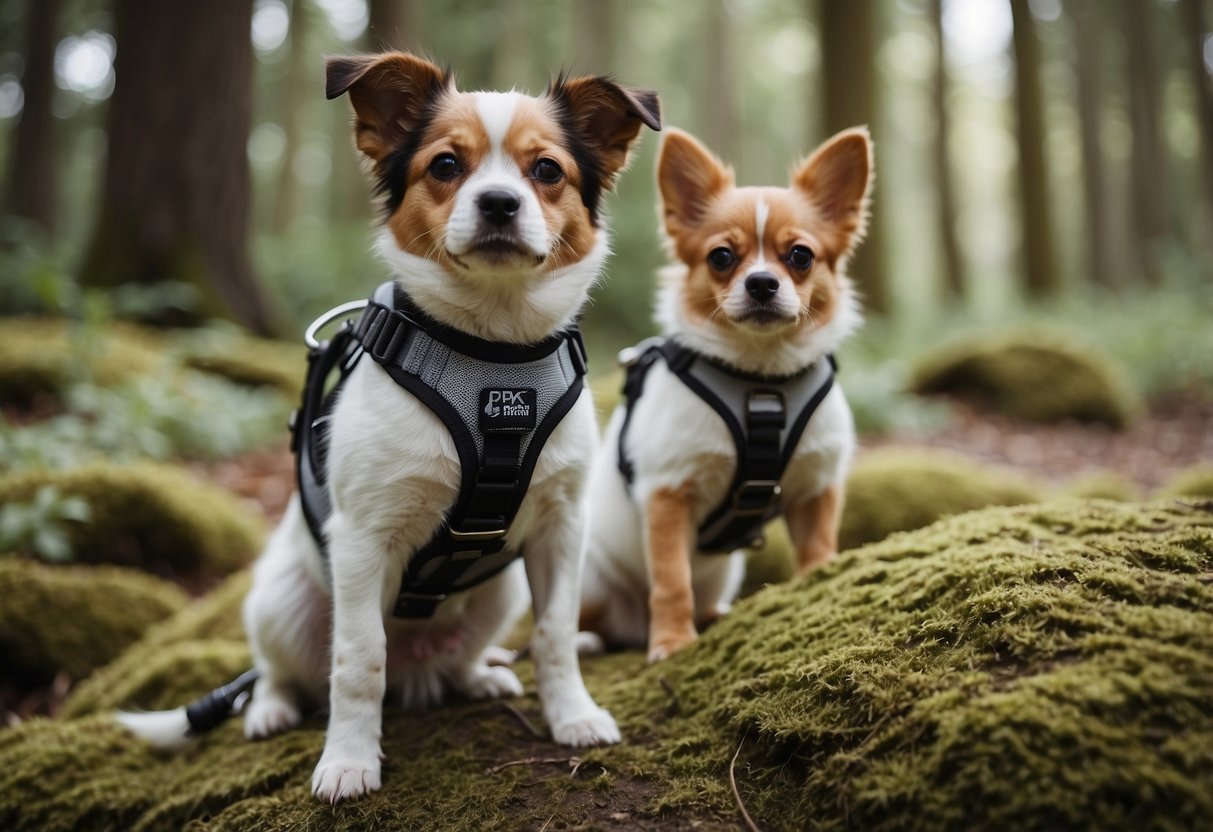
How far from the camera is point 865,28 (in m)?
11.9

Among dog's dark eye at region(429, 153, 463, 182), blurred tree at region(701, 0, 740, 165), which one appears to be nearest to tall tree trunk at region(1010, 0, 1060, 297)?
blurred tree at region(701, 0, 740, 165)

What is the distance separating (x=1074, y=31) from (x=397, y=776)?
25.3m

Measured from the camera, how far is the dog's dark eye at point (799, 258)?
11.6 ft

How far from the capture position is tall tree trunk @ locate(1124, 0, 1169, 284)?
19.6 m

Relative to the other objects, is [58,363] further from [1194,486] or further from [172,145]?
[1194,486]

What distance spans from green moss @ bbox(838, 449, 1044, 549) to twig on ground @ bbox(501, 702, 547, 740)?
108 inches

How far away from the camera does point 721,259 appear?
3576 mm

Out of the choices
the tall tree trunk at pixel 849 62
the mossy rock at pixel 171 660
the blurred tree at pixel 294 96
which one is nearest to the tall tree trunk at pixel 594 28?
the blurred tree at pixel 294 96

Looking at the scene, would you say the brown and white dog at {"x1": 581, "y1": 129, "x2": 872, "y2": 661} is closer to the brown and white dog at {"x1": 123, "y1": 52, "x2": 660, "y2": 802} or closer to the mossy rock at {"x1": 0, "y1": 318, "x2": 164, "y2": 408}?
the brown and white dog at {"x1": 123, "y1": 52, "x2": 660, "y2": 802}

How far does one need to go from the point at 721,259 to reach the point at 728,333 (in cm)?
32

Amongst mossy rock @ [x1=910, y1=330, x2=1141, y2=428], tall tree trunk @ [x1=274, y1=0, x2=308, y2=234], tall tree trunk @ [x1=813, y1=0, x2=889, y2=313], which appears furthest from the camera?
tall tree trunk @ [x1=274, y1=0, x2=308, y2=234]

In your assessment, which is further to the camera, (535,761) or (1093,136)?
(1093,136)

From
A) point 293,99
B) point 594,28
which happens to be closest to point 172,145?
point 594,28

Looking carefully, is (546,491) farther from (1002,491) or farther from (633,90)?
(1002,491)
